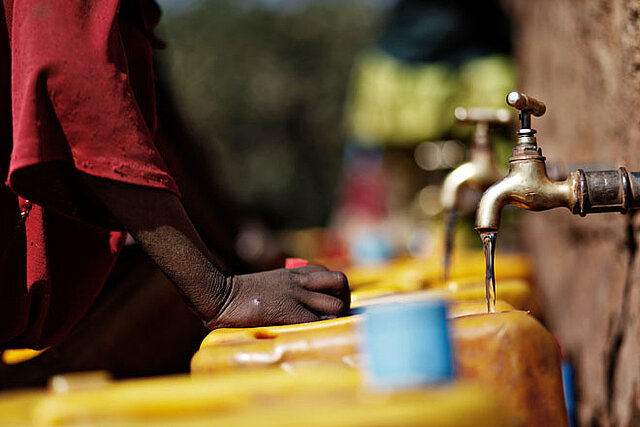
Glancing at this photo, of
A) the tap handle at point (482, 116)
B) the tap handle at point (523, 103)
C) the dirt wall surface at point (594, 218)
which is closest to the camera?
the tap handle at point (523, 103)

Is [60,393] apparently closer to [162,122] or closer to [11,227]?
[11,227]

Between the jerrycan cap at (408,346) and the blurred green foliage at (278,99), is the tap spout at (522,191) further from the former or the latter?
the blurred green foliage at (278,99)

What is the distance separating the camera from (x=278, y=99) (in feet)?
43.5

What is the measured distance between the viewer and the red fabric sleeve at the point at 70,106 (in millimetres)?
1086

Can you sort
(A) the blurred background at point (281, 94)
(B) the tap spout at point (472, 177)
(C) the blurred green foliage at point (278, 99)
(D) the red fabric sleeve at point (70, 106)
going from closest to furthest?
1. (D) the red fabric sleeve at point (70, 106)
2. (B) the tap spout at point (472, 177)
3. (A) the blurred background at point (281, 94)
4. (C) the blurred green foliage at point (278, 99)

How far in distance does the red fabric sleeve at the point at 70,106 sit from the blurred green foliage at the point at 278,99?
11592mm

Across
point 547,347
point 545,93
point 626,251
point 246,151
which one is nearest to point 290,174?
point 246,151

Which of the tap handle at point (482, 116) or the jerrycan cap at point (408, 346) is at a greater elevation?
the tap handle at point (482, 116)

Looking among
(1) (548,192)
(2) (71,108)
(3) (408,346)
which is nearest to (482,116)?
(1) (548,192)

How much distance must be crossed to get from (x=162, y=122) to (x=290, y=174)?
36.5 ft

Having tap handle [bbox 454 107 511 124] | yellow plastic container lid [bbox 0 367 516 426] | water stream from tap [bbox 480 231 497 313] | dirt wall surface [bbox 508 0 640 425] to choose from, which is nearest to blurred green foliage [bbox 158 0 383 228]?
dirt wall surface [bbox 508 0 640 425]

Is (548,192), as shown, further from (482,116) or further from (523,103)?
(482,116)

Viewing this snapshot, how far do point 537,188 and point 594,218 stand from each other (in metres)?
1.14

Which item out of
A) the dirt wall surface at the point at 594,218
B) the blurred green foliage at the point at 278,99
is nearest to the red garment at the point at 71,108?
the dirt wall surface at the point at 594,218
